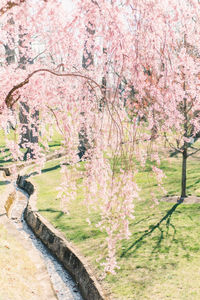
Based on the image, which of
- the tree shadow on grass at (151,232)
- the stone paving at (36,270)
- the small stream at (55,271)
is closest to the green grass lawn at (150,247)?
the tree shadow on grass at (151,232)

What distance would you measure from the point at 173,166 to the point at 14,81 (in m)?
9.34

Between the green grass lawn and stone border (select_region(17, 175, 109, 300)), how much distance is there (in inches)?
6.9

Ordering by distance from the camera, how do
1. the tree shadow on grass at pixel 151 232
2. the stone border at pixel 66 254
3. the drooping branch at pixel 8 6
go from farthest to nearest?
the tree shadow on grass at pixel 151 232 < the stone border at pixel 66 254 < the drooping branch at pixel 8 6

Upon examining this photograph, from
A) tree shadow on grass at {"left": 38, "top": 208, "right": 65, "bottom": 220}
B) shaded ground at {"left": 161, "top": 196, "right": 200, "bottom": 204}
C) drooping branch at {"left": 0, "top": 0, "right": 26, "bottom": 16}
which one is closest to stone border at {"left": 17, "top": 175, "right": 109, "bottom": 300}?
tree shadow on grass at {"left": 38, "top": 208, "right": 65, "bottom": 220}

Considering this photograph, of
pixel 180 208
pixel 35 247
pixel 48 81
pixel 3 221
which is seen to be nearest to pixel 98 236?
pixel 35 247

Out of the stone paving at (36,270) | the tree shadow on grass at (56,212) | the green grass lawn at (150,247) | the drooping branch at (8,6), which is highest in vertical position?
the drooping branch at (8,6)

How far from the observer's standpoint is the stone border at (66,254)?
5934 millimetres

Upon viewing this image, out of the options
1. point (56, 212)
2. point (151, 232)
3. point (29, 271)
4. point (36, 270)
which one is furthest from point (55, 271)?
point (56, 212)

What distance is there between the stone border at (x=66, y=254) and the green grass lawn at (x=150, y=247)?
17cm

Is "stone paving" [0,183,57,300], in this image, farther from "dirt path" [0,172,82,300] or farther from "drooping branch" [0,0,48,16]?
"drooping branch" [0,0,48,16]

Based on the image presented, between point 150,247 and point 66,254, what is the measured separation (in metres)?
1.87

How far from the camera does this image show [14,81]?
303 inches

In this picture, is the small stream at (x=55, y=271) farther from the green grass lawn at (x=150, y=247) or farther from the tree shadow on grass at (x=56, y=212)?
the tree shadow on grass at (x=56, y=212)

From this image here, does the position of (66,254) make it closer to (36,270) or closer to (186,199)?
(36,270)
